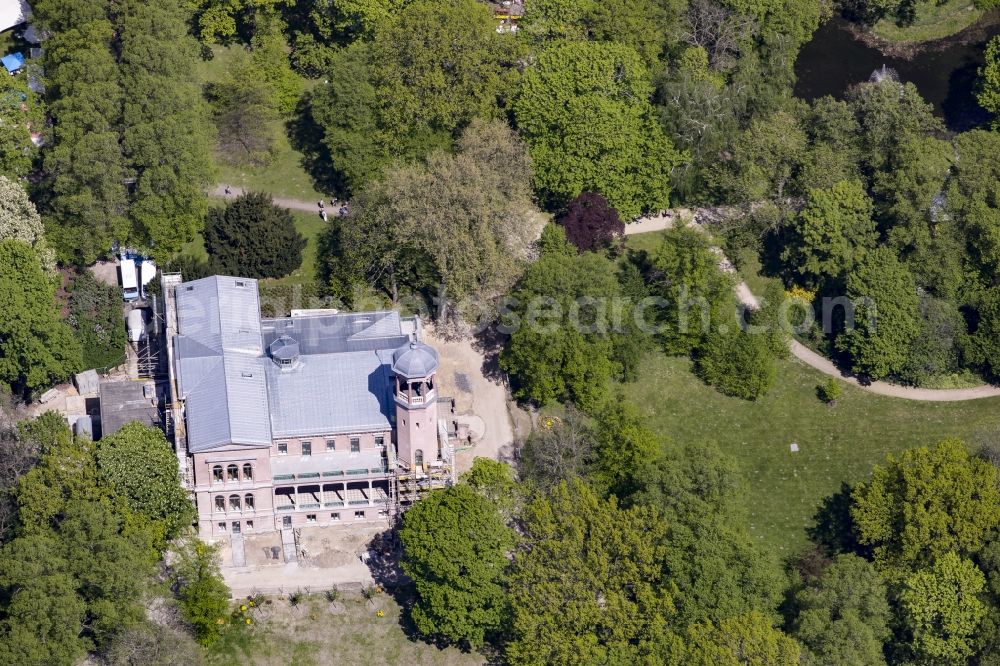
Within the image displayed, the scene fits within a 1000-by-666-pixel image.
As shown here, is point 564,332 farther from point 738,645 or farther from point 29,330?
point 29,330

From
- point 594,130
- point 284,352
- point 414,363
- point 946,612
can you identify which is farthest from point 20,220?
point 946,612

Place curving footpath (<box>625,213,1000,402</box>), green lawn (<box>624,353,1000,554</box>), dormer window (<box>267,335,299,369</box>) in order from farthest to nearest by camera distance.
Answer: curving footpath (<box>625,213,1000,402</box>) < green lawn (<box>624,353,1000,554</box>) < dormer window (<box>267,335,299,369</box>)

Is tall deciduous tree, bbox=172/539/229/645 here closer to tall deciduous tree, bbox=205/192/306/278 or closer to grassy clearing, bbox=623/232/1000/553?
tall deciduous tree, bbox=205/192/306/278

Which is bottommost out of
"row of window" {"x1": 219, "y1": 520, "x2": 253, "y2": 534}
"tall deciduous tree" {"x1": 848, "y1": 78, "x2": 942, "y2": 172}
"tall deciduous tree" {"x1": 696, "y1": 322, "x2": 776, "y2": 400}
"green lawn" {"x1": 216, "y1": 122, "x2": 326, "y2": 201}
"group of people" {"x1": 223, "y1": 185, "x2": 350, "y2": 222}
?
"row of window" {"x1": 219, "y1": 520, "x2": 253, "y2": 534}

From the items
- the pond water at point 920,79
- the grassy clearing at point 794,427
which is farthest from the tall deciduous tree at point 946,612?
the pond water at point 920,79

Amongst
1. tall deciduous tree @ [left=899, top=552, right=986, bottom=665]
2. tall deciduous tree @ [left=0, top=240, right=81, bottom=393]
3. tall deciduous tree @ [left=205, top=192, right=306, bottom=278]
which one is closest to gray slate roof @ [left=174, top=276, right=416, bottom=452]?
tall deciduous tree @ [left=0, top=240, right=81, bottom=393]

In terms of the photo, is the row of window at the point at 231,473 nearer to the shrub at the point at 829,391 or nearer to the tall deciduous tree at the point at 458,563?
the tall deciduous tree at the point at 458,563
